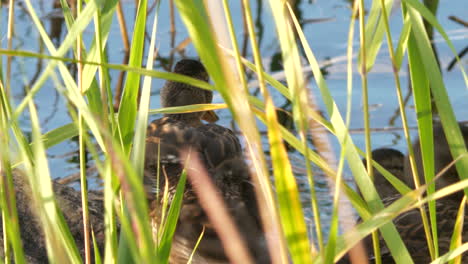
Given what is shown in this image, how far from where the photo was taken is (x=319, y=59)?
5719mm

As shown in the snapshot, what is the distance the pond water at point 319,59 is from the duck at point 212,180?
0.52m

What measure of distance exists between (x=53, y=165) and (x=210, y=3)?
3.55 meters

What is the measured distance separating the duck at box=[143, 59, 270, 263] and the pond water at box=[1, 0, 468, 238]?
1.70 feet

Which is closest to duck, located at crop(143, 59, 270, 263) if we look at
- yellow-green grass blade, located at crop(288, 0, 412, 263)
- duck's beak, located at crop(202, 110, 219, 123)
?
duck's beak, located at crop(202, 110, 219, 123)

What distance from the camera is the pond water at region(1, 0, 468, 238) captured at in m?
4.86

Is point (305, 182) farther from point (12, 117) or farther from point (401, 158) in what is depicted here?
point (12, 117)

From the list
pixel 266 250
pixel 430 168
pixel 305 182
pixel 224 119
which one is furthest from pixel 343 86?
pixel 430 168

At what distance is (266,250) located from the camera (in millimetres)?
3301

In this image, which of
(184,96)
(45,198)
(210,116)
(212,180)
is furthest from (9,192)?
(184,96)

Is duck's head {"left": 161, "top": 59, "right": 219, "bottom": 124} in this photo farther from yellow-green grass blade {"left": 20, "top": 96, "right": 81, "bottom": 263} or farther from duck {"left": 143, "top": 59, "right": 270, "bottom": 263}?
yellow-green grass blade {"left": 20, "top": 96, "right": 81, "bottom": 263}

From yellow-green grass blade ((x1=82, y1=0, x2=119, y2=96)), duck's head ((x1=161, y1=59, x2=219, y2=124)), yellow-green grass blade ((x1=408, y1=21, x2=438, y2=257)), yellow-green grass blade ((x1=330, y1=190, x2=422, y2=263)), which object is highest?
yellow-green grass blade ((x1=82, y1=0, x2=119, y2=96))

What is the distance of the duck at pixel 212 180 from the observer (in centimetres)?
335

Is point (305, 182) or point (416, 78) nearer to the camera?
point (416, 78)

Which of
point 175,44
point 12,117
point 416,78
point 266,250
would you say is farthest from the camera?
point 175,44
